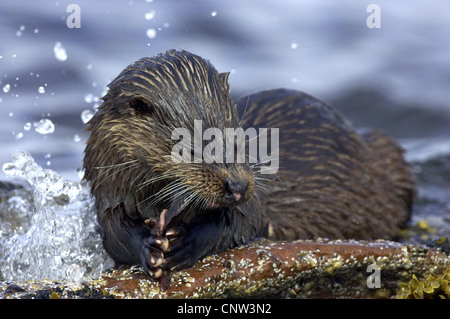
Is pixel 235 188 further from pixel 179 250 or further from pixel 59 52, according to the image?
pixel 59 52

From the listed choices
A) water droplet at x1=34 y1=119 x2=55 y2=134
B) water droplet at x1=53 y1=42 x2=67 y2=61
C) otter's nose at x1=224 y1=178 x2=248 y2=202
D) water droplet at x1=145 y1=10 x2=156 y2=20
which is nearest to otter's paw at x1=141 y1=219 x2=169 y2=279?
otter's nose at x1=224 y1=178 x2=248 y2=202

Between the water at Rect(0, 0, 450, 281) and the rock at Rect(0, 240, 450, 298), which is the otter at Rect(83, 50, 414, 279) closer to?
the rock at Rect(0, 240, 450, 298)

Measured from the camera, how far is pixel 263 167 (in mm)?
3412

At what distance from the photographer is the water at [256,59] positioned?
6.64 meters

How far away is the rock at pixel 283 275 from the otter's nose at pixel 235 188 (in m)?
0.44

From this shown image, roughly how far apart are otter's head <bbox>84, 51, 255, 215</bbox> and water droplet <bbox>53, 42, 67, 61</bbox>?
5130 mm

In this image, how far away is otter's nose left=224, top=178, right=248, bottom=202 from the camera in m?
2.65

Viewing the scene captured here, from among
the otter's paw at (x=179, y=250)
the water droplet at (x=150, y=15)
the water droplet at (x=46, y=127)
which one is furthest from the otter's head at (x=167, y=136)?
the water droplet at (x=150, y=15)

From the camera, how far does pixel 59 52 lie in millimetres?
8227

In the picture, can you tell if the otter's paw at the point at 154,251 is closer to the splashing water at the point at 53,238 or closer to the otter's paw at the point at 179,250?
the otter's paw at the point at 179,250

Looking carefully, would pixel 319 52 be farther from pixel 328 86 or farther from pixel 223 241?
pixel 223 241

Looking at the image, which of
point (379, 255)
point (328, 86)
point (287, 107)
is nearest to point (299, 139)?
point (287, 107)

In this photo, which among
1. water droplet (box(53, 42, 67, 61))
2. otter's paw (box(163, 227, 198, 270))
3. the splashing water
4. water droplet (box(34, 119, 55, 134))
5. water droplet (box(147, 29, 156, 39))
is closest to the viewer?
otter's paw (box(163, 227, 198, 270))
